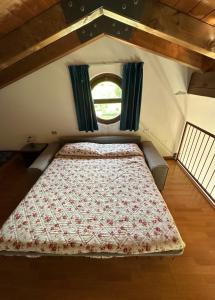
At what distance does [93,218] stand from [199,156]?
235 cm

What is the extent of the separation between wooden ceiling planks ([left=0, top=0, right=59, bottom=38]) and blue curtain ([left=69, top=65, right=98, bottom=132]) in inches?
61.3

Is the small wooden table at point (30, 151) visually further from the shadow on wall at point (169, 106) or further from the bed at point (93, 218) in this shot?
the shadow on wall at point (169, 106)

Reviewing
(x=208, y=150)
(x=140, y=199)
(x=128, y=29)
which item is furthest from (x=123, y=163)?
(x=128, y=29)

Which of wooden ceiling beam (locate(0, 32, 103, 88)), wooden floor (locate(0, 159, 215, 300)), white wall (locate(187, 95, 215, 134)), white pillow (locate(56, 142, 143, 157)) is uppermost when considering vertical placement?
wooden ceiling beam (locate(0, 32, 103, 88))

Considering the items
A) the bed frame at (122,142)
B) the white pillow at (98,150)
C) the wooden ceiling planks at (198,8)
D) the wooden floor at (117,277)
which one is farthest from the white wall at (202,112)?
the wooden floor at (117,277)

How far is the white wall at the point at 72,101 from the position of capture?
2.81 metres

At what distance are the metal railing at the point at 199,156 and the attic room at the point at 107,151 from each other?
0.02m

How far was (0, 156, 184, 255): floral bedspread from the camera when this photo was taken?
4.43 feet

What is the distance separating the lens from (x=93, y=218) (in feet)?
5.12

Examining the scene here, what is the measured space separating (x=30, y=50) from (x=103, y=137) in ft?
6.49

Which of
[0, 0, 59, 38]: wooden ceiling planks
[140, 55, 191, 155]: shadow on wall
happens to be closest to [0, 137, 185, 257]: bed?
[140, 55, 191, 155]: shadow on wall

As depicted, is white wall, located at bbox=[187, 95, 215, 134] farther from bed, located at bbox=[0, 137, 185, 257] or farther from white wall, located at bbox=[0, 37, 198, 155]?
bed, located at bbox=[0, 137, 185, 257]

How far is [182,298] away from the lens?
1.38 m

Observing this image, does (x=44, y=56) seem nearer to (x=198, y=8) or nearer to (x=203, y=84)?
(x=198, y=8)
